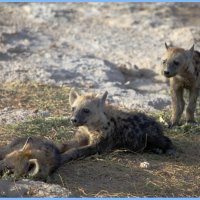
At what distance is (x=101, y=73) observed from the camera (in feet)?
32.8

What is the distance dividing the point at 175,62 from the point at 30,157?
246 cm

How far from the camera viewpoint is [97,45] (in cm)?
1116

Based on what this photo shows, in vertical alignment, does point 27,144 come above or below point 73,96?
below

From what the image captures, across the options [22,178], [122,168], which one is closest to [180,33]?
[122,168]

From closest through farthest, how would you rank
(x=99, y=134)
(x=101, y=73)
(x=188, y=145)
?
(x=99, y=134) < (x=188, y=145) < (x=101, y=73)

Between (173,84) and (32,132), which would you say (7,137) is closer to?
(32,132)

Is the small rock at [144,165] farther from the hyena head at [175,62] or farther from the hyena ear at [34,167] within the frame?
the hyena head at [175,62]

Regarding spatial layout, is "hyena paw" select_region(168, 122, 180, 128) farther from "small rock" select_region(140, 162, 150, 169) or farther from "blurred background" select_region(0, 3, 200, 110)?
"small rock" select_region(140, 162, 150, 169)

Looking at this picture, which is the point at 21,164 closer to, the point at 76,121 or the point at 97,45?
the point at 76,121

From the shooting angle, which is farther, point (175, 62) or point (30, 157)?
point (175, 62)

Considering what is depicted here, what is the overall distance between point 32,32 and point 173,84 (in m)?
3.81

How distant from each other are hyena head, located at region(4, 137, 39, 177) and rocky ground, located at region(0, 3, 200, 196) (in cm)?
192

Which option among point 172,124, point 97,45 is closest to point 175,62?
point 172,124

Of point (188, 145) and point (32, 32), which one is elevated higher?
point (32, 32)
